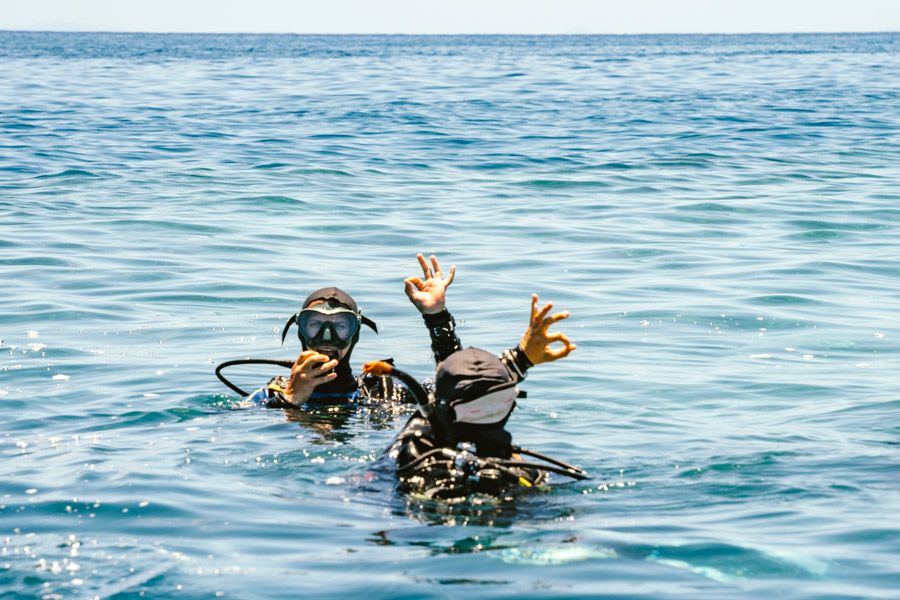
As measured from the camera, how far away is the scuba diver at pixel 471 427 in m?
6.09

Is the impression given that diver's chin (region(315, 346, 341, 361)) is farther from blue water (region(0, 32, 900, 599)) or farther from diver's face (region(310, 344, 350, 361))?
blue water (region(0, 32, 900, 599))

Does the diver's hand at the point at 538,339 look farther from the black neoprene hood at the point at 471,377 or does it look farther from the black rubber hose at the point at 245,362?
the black rubber hose at the point at 245,362

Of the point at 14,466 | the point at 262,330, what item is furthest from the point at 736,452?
the point at 262,330

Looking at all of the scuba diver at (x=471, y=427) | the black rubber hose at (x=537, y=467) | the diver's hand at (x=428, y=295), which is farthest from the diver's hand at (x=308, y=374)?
the black rubber hose at (x=537, y=467)

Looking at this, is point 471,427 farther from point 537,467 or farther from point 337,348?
point 337,348

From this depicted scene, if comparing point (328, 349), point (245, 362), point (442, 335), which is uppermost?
point (442, 335)

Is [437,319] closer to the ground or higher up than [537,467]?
higher up

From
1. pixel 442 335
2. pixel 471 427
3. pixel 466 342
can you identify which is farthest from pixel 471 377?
pixel 466 342

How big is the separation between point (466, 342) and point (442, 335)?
10.3ft

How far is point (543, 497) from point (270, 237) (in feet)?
31.0

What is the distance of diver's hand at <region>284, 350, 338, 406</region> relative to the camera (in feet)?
26.1

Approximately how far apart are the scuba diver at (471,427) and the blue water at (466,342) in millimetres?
145

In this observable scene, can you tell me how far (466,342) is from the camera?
34.9 feet

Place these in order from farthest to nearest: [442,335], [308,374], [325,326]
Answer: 1. [325,326]
2. [308,374]
3. [442,335]
